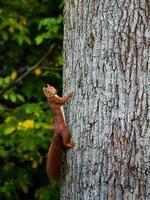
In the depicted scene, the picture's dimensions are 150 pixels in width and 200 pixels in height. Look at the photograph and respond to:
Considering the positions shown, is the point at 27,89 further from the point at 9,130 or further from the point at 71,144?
the point at 71,144

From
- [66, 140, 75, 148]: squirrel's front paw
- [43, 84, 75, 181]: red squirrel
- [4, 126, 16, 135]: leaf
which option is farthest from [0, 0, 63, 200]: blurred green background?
[66, 140, 75, 148]: squirrel's front paw

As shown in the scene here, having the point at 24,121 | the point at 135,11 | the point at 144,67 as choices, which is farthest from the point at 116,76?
the point at 24,121

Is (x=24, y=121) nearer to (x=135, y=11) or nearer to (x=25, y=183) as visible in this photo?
(x=25, y=183)

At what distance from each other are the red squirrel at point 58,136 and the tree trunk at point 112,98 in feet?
0.22

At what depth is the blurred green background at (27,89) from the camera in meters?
4.79

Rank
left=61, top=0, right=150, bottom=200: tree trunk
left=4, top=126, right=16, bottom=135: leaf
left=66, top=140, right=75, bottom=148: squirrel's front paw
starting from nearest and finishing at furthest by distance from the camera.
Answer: left=61, top=0, right=150, bottom=200: tree trunk
left=66, top=140, right=75, bottom=148: squirrel's front paw
left=4, top=126, right=16, bottom=135: leaf

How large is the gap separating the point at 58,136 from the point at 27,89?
8.57 feet

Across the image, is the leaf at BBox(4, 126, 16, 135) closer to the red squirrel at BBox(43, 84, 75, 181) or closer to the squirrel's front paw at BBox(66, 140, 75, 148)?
the red squirrel at BBox(43, 84, 75, 181)

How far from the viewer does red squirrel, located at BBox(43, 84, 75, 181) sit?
9.39ft

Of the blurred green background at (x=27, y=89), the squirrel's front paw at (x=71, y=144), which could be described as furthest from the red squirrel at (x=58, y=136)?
the blurred green background at (x=27, y=89)

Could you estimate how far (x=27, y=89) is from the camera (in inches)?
216

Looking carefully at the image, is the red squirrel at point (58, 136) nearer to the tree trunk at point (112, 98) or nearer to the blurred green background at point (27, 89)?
the tree trunk at point (112, 98)

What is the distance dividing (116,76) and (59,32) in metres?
2.41

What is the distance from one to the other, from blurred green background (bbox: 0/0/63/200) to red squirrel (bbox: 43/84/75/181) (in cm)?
157
